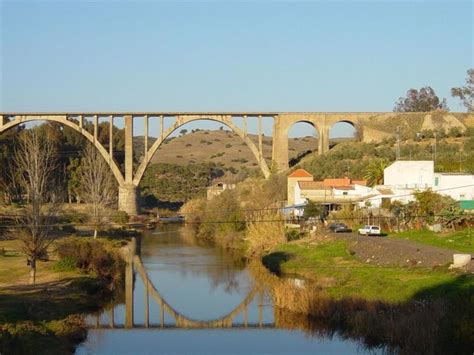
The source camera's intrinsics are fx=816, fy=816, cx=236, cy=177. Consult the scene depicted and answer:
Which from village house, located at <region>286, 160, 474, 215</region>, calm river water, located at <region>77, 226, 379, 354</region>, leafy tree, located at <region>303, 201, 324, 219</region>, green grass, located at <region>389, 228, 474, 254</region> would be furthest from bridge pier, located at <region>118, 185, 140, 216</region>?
green grass, located at <region>389, 228, 474, 254</region>

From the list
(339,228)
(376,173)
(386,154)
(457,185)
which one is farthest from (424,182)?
(386,154)

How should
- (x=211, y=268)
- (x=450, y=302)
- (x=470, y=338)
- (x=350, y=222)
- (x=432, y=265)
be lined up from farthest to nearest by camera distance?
(x=350, y=222)
(x=211, y=268)
(x=432, y=265)
(x=450, y=302)
(x=470, y=338)

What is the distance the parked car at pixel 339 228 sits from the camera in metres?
46.8

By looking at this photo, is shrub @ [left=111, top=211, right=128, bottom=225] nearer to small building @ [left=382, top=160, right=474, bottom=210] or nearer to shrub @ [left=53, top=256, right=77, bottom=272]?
small building @ [left=382, top=160, right=474, bottom=210]

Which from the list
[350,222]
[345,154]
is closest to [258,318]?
[350,222]

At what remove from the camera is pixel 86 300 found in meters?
30.1

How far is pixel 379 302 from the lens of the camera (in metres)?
26.1

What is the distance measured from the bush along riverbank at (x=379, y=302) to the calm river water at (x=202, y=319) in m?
0.79

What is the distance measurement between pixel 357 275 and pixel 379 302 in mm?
5848

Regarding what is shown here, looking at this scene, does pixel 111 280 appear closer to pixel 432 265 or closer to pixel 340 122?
pixel 432 265

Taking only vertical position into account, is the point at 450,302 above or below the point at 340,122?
below

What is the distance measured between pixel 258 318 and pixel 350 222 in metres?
20.9

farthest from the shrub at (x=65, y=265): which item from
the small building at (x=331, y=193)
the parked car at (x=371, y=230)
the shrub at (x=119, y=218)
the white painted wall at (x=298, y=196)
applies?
the shrub at (x=119, y=218)

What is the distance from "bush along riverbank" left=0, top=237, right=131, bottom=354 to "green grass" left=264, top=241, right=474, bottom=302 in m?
8.30
